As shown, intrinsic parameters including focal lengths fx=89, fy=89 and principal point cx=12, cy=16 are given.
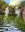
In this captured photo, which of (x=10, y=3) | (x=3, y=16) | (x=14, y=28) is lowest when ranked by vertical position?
(x=14, y=28)

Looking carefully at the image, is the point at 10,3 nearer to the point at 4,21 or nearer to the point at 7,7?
the point at 7,7

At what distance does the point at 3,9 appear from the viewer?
0.83 meters

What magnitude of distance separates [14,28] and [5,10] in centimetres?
19

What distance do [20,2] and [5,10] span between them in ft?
0.52

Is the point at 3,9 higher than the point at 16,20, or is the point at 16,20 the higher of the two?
the point at 3,9

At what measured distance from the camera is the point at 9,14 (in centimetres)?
83

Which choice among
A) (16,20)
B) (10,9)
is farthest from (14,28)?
(10,9)

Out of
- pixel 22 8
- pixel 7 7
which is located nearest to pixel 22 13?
pixel 22 8

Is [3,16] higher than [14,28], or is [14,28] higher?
[3,16]

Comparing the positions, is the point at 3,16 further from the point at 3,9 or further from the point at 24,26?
the point at 24,26

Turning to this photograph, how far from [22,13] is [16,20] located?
87 millimetres

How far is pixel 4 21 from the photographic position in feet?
2.67

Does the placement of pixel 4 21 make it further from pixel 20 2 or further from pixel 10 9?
pixel 20 2

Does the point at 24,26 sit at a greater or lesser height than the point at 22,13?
lesser
